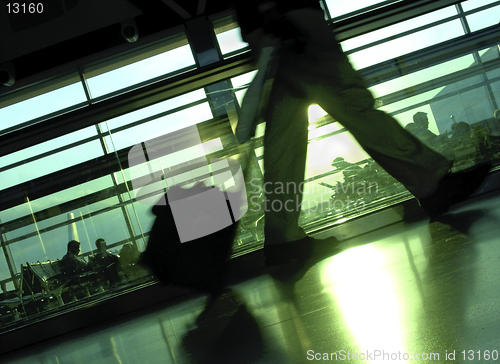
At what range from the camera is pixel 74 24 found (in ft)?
8.93

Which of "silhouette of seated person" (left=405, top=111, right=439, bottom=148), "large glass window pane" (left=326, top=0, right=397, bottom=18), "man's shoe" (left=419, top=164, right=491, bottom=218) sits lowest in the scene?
"man's shoe" (left=419, top=164, right=491, bottom=218)

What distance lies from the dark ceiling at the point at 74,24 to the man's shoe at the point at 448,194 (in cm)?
203

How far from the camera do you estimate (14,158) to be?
90.3 inches

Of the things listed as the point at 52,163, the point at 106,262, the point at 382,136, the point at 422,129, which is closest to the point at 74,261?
the point at 106,262

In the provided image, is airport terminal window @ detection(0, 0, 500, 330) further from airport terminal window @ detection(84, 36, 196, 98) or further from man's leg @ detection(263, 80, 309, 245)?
man's leg @ detection(263, 80, 309, 245)

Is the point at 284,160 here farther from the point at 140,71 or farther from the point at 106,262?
the point at 140,71

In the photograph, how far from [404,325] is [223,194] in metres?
1.48

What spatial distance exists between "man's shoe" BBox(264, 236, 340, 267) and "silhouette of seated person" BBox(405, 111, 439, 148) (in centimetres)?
107

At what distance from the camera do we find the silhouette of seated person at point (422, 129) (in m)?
1.94

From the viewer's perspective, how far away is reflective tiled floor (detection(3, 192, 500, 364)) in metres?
0.43

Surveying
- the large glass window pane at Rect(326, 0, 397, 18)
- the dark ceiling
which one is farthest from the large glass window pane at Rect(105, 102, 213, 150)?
the large glass window pane at Rect(326, 0, 397, 18)

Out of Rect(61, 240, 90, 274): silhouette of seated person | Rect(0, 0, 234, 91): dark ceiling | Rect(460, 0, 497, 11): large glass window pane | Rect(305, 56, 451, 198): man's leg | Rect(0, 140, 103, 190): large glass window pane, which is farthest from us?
Rect(0, 0, 234, 91): dark ceiling

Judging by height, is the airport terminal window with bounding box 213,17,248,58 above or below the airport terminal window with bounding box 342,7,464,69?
above

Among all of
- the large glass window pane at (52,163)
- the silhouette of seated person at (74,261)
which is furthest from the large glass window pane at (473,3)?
the silhouette of seated person at (74,261)
